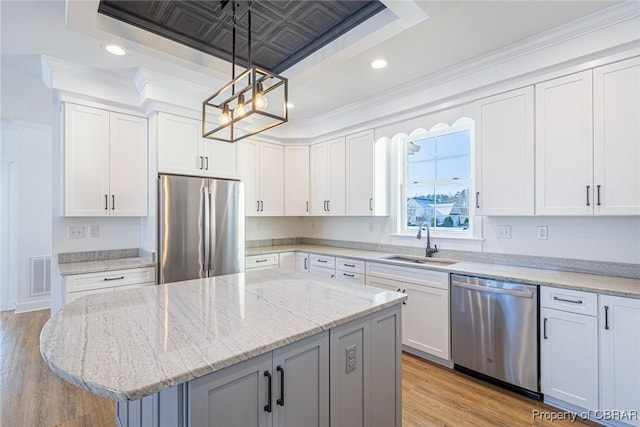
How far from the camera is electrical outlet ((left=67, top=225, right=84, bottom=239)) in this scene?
3.20 m

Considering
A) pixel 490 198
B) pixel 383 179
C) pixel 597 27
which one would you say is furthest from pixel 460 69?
pixel 383 179

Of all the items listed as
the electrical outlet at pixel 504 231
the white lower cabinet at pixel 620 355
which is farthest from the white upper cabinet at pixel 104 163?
the white lower cabinet at pixel 620 355

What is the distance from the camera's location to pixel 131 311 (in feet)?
5.02

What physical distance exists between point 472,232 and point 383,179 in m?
1.23

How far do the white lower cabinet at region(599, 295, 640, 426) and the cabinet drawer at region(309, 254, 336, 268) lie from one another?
8.05 ft

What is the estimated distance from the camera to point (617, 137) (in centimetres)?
216

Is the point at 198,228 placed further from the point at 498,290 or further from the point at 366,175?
the point at 498,290

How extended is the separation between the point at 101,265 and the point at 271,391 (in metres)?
2.61

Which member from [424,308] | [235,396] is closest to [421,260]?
[424,308]

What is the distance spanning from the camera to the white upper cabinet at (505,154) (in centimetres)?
257

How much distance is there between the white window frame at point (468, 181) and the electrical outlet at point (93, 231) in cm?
338

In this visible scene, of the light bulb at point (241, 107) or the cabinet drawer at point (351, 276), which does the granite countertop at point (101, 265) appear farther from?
the light bulb at point (241, 107)

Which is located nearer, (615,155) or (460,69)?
(615,155)

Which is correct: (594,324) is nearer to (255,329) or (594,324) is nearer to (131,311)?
(255,329)
